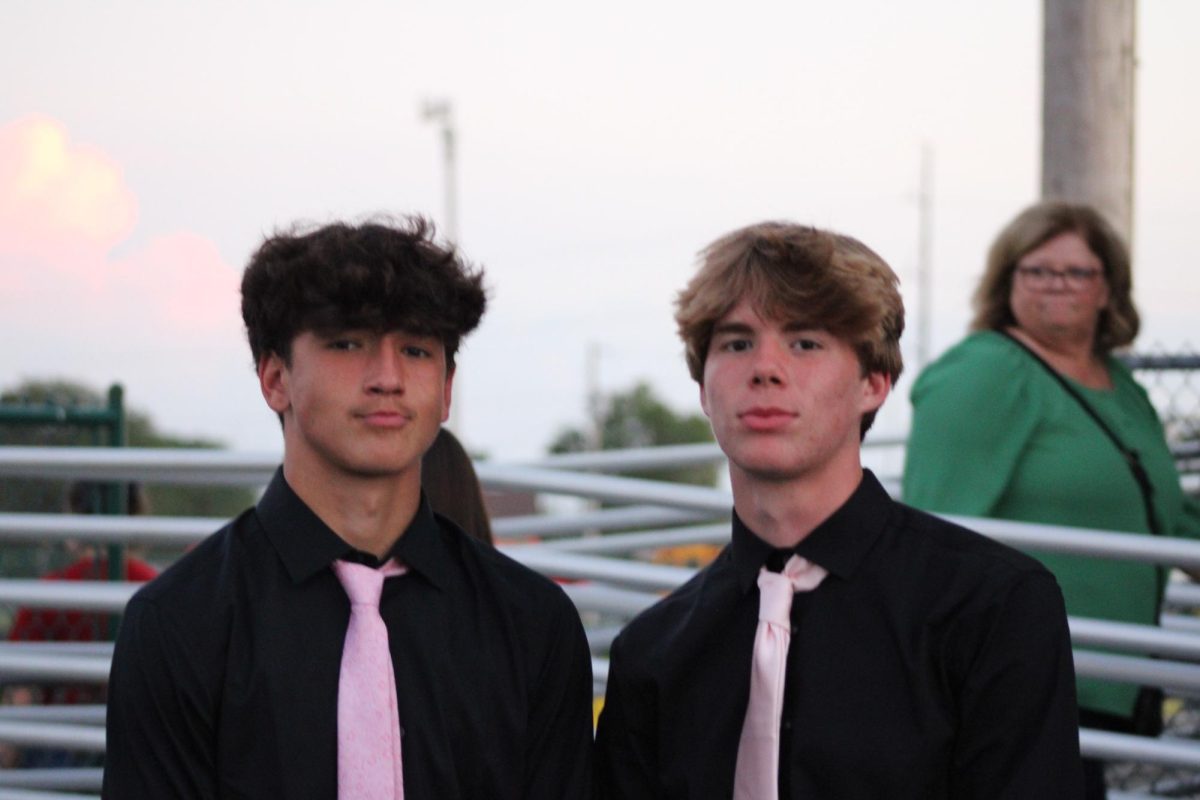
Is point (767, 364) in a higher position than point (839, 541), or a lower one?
higher

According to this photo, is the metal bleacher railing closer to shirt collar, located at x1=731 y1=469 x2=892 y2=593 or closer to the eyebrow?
shirt collar, located at x1=731 y1=469 x2=892 y2=593

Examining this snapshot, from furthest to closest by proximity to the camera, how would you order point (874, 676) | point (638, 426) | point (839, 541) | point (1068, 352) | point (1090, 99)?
point (638, 426) < point (1090, 99) < point (1068, 352) < point (839, 541) < point (874, 676)

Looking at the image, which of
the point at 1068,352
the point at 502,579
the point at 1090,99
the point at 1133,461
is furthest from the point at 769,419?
the point at 1090,99

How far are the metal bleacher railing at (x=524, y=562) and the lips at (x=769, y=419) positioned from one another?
42.0 inches

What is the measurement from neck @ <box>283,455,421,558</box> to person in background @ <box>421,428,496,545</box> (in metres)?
0.77

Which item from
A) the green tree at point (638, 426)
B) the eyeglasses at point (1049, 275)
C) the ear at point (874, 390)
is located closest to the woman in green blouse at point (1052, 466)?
the eyeglasses at point (1049, 275)

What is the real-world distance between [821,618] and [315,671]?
827 mm

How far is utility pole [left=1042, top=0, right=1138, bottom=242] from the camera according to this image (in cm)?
554

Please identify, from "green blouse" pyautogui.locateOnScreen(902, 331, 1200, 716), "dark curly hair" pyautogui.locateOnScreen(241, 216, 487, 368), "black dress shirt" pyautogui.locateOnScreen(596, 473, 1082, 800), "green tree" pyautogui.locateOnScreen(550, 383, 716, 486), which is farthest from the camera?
"green tree" pyautogui.locateOnScreen(550, 383, 716, 486)

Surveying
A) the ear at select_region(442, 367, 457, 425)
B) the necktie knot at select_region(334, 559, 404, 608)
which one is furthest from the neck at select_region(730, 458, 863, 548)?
the necktie knot at select_region(334, 559, 404, 608)

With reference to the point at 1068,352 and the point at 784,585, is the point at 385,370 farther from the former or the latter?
the point at 1068,352

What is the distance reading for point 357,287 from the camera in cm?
276

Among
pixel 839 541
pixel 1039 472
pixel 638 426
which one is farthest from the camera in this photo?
pixel 638 426

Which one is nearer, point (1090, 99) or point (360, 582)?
point (360, 582)
